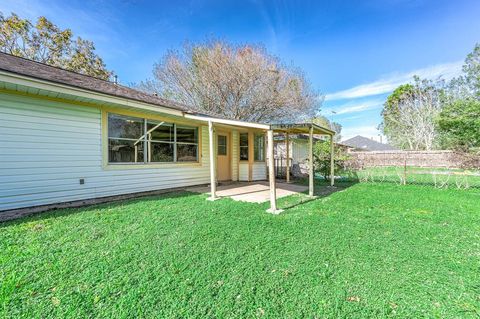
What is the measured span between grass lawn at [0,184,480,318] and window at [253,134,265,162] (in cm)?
615

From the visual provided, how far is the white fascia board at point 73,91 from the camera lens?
4320mm

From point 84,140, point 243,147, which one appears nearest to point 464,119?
point 243,147

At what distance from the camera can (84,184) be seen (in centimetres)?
598

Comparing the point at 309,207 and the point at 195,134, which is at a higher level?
the point at 195,134

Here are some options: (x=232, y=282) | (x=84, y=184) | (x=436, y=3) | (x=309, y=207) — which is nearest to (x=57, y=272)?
(x=232, y=282)

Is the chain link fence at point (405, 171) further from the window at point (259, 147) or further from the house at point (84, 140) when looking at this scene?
the house at point (84, 140)

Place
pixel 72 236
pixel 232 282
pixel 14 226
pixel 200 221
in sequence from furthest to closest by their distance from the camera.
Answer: pixel 200 221 < pixel 14 226 < pixel 72 236 < pixel 232 282

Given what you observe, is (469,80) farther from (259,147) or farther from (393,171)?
(259,147)

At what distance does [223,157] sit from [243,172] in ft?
4.12

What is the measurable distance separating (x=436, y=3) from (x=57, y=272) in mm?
13615

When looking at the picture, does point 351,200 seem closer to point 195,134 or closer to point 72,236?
point 195,134

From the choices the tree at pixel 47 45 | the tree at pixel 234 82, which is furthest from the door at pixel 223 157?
the tree at pixel 47 45

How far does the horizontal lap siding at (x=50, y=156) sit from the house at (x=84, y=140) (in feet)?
0.05

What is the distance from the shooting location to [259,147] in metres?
11.3
